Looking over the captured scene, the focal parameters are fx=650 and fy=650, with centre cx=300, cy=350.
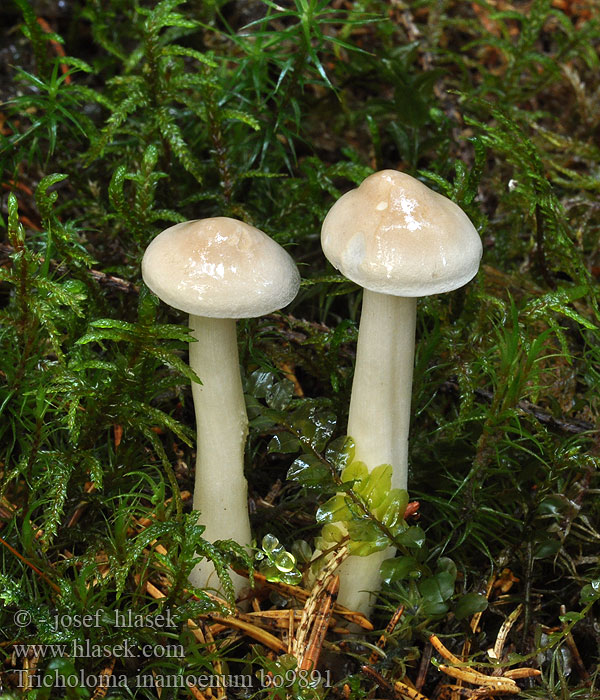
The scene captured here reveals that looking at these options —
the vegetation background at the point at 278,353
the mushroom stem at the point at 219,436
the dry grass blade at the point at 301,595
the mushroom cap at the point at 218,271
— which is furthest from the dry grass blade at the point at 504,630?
the mushroom cap at the point at 218,271

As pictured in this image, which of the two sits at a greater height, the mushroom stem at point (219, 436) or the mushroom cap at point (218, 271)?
the mushroom cap at point (218, 271)

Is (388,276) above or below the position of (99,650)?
above

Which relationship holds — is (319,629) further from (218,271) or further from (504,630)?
(218,271)

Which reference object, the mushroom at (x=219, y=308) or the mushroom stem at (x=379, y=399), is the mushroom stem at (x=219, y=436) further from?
the mushroom stem at (x=379, y=399)

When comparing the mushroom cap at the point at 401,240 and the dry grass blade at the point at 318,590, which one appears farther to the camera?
the dry grass blade at the point at 318,590

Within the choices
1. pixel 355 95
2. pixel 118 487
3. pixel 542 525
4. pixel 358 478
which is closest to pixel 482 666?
pixel 542 525

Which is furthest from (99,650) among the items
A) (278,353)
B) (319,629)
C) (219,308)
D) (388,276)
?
(388,276)
